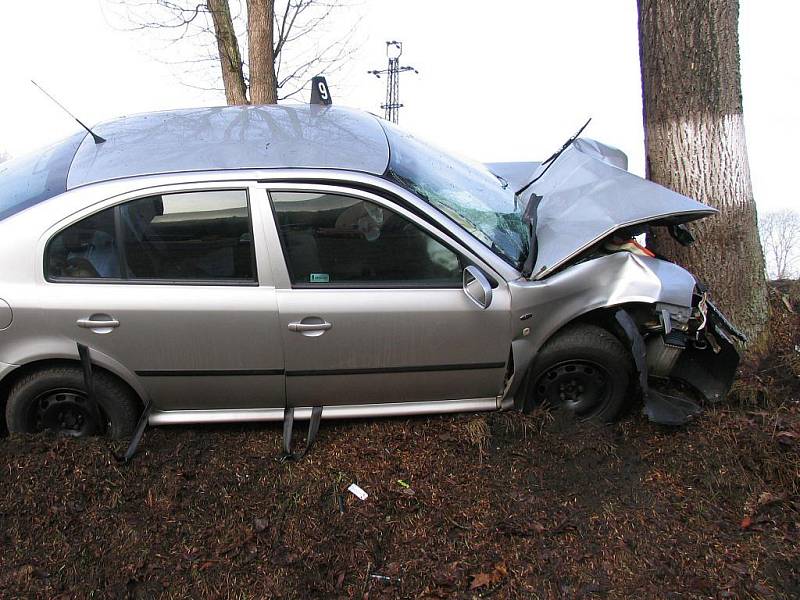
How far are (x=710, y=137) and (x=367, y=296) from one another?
2.61m

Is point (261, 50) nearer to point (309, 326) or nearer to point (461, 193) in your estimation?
point (461, 193)

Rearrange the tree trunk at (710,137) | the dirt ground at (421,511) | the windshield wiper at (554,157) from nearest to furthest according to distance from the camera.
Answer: the dirt ground at (421,511)
the tree trunk at (710,137)
the windshield wiper at (554,157)

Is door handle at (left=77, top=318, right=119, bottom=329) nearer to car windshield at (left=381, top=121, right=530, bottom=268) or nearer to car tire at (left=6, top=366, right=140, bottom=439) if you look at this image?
car tire at (left=6, top=366, right=140, bottom=439)


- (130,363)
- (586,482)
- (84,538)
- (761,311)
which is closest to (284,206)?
(130,363)

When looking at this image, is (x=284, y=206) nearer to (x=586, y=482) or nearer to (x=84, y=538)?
(x=84, y=538)

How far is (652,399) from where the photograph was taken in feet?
11.1

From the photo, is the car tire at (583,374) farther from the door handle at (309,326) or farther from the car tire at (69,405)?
the car tire at (69,405)

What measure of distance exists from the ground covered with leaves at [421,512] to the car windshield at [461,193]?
100 centimetres

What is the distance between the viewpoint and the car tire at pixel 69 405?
10.3 feet

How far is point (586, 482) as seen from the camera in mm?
3102

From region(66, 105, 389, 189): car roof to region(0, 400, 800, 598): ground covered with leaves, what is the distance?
1.44 metres

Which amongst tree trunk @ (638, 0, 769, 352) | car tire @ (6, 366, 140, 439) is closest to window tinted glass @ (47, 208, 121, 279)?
car tire @ (6, 366, 140, 439)

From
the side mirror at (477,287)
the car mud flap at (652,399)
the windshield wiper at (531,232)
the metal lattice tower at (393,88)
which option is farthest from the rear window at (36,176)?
the metal lattice tower at (393,88)

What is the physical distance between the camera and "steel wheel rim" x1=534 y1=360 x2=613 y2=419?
339 centimetres
